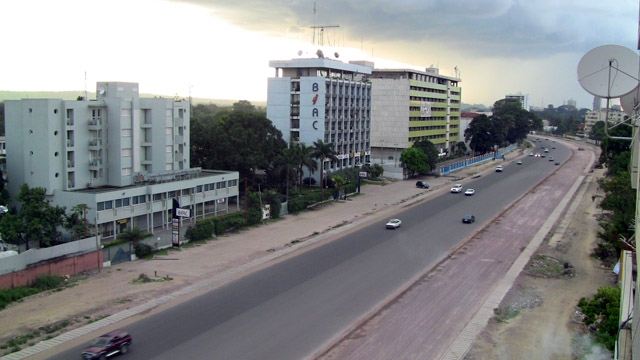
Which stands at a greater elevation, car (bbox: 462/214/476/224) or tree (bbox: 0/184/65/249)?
tree (bbox: 0/184/65/249)

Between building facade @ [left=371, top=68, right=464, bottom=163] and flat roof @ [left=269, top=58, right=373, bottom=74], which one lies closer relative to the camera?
flat roof @ [left=269, top=58, right=373, bottom=74]

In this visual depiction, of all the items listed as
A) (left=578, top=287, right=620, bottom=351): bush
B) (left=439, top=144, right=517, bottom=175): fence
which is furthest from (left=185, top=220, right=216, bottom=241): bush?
(left=439, top=144, right=517, bottom=175): fence

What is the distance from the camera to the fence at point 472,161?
107125mm

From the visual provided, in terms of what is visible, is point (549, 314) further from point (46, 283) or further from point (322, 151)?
point (322, 151)

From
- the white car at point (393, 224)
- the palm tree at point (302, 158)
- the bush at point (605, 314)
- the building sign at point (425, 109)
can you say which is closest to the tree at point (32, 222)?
the white car at point (393, 224)

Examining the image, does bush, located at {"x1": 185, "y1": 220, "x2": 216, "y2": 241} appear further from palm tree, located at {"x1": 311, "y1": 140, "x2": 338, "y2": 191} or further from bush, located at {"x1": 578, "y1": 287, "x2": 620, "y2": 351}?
bush, located at {"x1": 578, "y1": 287, "x2": 620, "y2": 351}

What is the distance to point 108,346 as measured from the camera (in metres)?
25.2

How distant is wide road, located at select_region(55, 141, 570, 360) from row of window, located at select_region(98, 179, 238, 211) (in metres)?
14.1

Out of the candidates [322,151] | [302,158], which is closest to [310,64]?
[322,151]

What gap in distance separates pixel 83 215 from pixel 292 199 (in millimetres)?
24526

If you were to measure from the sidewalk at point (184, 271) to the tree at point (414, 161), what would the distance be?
91.3 ft

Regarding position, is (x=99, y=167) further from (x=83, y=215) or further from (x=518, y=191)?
(x=518, y=191)

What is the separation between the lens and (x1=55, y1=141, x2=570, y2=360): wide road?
2698cm

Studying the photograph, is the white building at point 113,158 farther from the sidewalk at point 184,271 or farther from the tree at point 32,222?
the sidewalk at point 184,271
